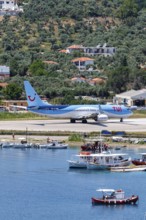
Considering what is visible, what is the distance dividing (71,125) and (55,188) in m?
44.0

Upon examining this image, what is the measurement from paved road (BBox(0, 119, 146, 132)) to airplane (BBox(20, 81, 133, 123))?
2.63 feet

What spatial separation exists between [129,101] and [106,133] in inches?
1423

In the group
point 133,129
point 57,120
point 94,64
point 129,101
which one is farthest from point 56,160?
point 94,64

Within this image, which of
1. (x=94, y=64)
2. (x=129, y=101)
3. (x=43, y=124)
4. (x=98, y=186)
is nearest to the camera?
(x=98, y=186)

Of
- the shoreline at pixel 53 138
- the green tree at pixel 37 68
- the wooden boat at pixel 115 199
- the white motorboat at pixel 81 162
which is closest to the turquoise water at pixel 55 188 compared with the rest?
the wooden boat at pixel 115 199

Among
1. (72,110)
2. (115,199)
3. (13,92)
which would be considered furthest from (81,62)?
(115,199)

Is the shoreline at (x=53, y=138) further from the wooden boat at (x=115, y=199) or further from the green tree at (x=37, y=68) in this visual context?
the green tree at (x=37, y=68)

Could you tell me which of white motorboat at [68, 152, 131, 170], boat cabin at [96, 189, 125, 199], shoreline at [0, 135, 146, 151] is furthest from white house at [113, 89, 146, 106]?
boat cabin at [96, 189, 125, 199]

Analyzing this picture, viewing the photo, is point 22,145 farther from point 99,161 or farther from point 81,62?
point 81,62

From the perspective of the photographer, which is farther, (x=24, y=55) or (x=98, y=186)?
(x=24, y=55)

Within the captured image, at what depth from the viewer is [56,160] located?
102000mm

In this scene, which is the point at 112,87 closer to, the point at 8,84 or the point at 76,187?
the point at 8,84

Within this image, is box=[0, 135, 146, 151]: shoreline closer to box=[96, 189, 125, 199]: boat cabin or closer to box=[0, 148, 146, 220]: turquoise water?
box=[0, 148, 146, 220]: turquoise water

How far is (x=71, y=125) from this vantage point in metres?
130
